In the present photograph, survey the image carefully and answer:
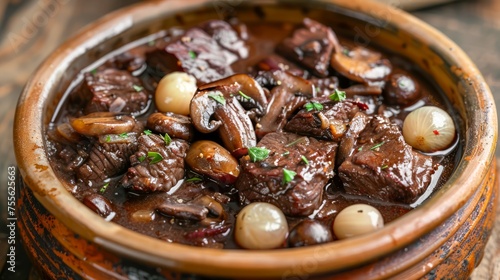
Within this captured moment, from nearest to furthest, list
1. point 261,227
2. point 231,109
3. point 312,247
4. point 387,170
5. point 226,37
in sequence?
point 312,247, point 261,227, point 387,170, point 231,109, point 226,37

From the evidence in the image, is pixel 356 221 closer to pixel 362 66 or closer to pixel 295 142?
pixel 295 142

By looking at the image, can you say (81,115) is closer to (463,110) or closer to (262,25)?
(262,25)

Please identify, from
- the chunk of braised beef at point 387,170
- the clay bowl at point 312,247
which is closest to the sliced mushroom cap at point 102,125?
the clay bowl at point 312,247

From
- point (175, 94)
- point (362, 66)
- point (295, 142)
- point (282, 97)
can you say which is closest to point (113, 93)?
point (175, 94)

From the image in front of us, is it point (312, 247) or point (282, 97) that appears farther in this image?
point (282, 97)

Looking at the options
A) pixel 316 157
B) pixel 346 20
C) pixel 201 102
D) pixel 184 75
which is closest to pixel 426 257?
pixel 316 157

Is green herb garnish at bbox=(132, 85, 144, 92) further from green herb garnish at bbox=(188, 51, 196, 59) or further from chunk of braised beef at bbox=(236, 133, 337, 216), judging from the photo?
chunk of braised beef at bbox=(236, 133, 337, 216)

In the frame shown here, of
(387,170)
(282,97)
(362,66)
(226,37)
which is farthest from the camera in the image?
(226,37)
